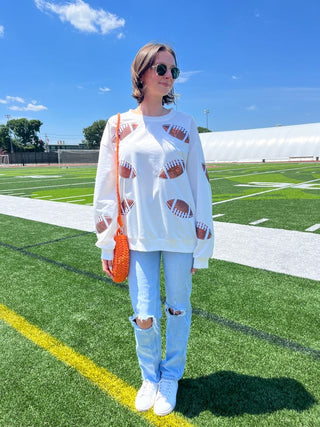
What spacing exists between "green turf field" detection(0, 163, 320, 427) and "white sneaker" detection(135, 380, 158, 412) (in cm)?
6

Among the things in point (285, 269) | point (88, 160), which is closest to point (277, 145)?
point (88, 160)

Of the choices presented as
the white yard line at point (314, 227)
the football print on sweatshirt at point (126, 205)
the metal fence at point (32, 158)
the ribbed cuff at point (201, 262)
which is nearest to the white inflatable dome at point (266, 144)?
the metal fence at point (32, 158)

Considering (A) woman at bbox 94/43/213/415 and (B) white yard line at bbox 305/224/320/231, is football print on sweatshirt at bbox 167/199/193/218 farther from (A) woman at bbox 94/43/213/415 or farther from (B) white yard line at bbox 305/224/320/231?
(B) white yard line at bbox 305/224/320/231

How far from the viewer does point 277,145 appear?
48500 millimetres

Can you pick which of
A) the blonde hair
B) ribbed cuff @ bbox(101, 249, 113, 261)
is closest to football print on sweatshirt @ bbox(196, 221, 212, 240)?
ribbed cuff @ bbox(101, 249, 113, 261)

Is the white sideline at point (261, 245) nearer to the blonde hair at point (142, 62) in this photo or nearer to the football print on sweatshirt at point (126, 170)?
the football print on sweatshirt at point (126, 170)

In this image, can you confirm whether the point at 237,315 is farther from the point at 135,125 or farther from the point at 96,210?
the point at 135,125

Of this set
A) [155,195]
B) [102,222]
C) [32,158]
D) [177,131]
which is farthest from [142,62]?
[32,158]

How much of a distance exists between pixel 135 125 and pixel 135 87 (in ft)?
0.72

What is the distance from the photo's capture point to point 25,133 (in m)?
84.9

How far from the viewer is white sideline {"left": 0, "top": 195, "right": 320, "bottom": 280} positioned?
4109 millimetres

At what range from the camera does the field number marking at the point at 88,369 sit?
1826 millimetres

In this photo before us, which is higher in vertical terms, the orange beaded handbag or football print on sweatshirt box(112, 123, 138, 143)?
football print on sweatshirt box(112, 123, 138, 143)

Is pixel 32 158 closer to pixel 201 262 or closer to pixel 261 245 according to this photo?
pixel 261 245
